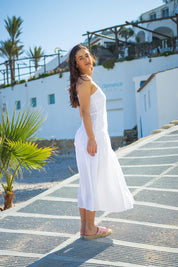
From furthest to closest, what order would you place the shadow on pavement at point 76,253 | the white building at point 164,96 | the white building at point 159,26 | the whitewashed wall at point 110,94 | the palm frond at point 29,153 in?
the white building at point 159,26
the whitewashed wall at point 110,94
the white building at point 164,96
the palm frond at point 29,153
the shadow on pavement at point 76,253

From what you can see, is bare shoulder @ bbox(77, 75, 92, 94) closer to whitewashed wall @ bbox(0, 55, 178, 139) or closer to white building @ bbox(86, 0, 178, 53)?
whitewashed wall @ bbox(0, 55, 178, 139)

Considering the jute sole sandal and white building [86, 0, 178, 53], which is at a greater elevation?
Result: white building [86, 0, 178, 53]

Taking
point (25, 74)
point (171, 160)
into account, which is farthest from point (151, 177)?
point (25, 74)

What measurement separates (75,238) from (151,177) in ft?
7.37

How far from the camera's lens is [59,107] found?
24938mm

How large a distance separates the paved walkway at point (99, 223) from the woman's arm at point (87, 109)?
85 cm

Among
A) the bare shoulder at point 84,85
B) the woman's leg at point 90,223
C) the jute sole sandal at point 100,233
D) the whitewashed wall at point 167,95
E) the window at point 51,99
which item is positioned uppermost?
the window at point 51,99

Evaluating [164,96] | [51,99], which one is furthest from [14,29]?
[164,96]

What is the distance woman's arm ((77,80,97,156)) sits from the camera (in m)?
2.61

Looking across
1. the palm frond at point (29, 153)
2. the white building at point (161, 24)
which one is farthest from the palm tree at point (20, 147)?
the white building at point (161, 24)

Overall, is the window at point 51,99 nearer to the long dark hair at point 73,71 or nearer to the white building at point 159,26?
the white building at point 159,26

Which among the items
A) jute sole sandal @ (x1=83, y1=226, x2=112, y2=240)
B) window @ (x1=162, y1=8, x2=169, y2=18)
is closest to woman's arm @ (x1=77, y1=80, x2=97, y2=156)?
jute sole sandal @ (x1=83, y1=226, x2=112, y2=240)

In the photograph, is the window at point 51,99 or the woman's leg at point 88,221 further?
the window at point 51,99

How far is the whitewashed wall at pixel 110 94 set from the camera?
21000 millimetres
